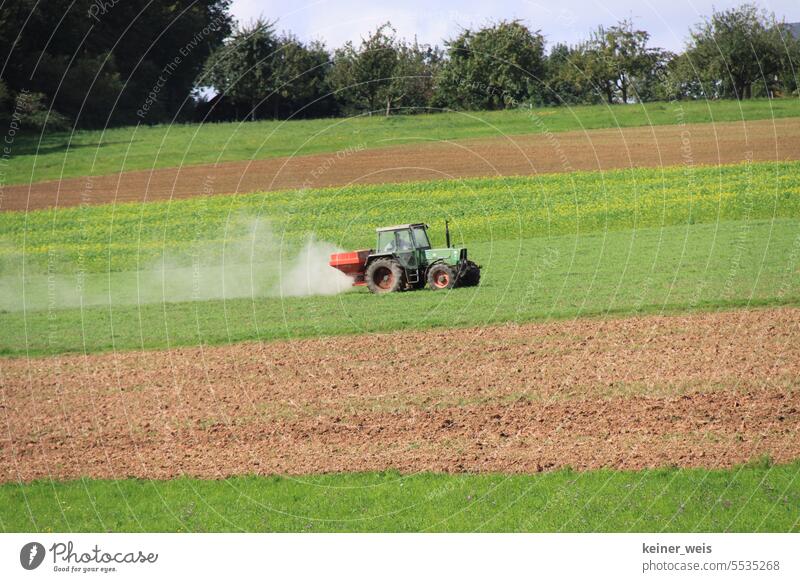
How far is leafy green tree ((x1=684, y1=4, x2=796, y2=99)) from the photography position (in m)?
25.0

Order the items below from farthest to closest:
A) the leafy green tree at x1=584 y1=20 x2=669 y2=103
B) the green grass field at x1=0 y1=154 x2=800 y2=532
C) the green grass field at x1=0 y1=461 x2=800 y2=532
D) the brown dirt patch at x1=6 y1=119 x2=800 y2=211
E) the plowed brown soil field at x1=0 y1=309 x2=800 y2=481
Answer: the brown dirt patch at x1=6 y1=119 x2=800 y2=211, the leafy green tree at x1=584 y1=20 x2=669 y2=103, the plowed brown soil field at x1=0 y1=309 x2=800 y2=481, the green grass field at x1=0 y1=154 x2=800 y2=532, the green grass field at x1=0 y1=461 x2=800 y2=532

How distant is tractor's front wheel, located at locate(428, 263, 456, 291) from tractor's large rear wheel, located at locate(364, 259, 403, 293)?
33.9 inches

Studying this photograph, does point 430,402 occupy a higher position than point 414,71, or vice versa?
point 414,71

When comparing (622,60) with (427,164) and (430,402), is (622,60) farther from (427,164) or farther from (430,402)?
(427,164)

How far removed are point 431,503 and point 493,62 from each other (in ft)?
45.9

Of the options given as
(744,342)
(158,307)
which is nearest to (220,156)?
(158,307)

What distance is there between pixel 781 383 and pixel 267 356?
11.0 meters

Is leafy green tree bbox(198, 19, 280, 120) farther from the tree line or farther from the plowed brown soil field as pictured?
the plowed brown soil field

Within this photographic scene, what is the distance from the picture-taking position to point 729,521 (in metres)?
11.3

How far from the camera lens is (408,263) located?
26672 mm

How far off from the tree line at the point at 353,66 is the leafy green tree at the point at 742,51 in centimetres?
5

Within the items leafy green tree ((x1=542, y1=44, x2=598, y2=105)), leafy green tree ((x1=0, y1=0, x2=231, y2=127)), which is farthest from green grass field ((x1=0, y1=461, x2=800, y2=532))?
leafy green tree ((x1=0, y1=0, x2=231, y2=127))

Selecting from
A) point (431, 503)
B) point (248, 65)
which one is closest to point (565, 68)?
point (248, 65)

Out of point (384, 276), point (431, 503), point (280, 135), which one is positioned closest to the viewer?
point (431, 503)
